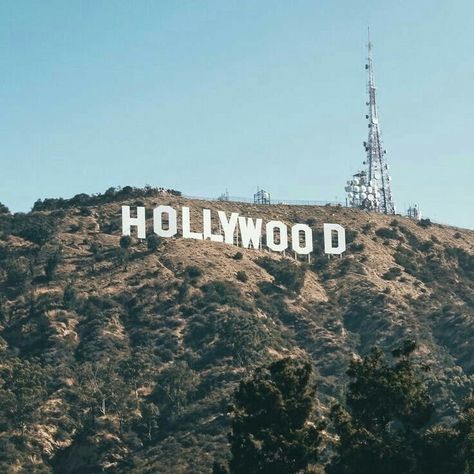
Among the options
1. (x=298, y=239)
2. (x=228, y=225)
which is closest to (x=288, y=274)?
(x=228, y=225)

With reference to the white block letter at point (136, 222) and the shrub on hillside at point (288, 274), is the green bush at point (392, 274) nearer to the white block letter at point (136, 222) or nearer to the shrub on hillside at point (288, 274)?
the shrub on hillside at point (288, 274)

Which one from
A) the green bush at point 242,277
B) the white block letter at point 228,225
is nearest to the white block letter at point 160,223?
the white block letter at point 228,225

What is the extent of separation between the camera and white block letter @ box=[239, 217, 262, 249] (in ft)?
584

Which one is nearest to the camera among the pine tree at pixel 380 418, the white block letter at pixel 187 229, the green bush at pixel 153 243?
the pine tree at pixel 380 418

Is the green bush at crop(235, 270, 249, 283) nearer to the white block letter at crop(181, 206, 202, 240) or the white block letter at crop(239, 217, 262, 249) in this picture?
the white block letter at crop(239, 217, 262, 249)

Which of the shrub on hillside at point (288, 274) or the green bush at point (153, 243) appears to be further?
the green bush at point (153, 243)

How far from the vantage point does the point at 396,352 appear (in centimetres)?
7981

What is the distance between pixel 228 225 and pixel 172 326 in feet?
81.2

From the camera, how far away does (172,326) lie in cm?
15662

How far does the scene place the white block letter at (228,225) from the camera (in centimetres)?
17534

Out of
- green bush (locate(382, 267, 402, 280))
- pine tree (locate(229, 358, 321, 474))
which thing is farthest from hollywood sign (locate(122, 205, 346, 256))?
pine tree (locate(229, 358, 321, 474))

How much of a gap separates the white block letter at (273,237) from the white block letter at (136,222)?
19.5 metres

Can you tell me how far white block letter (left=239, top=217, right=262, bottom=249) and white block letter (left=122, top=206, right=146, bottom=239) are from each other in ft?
49.4

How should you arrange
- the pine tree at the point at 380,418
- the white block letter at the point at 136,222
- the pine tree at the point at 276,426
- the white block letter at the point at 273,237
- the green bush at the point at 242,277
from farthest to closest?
the white block letter at the point at 273,237
the green bush at the point at 242,277
the white block letter at the point at 136,222
the pine tree at the point at 276,426
the pine tree at the point at 380,418
